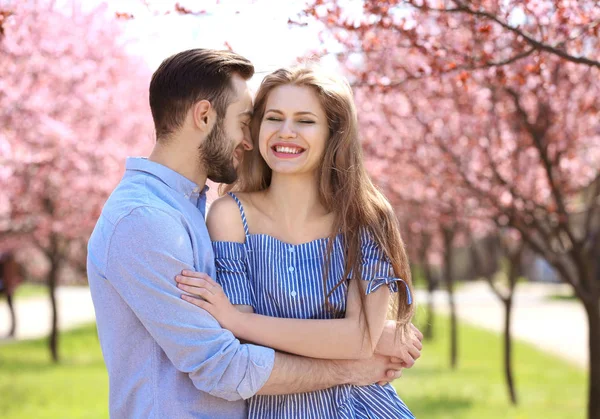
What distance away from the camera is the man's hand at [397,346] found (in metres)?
2.76

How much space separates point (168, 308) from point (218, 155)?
0.59 m

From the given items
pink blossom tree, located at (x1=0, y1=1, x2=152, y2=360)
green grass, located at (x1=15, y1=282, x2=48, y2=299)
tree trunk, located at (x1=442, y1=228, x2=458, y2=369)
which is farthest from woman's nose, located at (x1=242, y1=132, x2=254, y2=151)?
green grass, located at (x1=15, y1=282, x2=48, y2=299)

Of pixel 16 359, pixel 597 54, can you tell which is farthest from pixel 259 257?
pixel 16 359

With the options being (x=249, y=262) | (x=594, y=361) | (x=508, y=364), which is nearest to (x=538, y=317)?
(x=508, y=364)

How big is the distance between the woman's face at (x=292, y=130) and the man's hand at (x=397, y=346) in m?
0.64

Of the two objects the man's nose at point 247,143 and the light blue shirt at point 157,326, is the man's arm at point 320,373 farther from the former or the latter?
the man's nose at point 247,143

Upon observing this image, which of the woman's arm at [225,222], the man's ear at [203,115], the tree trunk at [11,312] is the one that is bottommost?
the tree trunk at [11,312]

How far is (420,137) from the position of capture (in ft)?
29.2

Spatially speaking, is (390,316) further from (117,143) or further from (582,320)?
(582,320)

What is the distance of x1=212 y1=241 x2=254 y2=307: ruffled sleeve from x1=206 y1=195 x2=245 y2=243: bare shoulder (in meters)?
0.04

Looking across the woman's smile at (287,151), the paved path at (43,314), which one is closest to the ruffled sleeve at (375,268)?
the woman's smile at (287,151)

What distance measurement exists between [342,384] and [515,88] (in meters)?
4.43

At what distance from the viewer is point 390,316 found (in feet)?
9.75

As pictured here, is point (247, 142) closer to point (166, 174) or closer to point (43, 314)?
point (166, 174)
